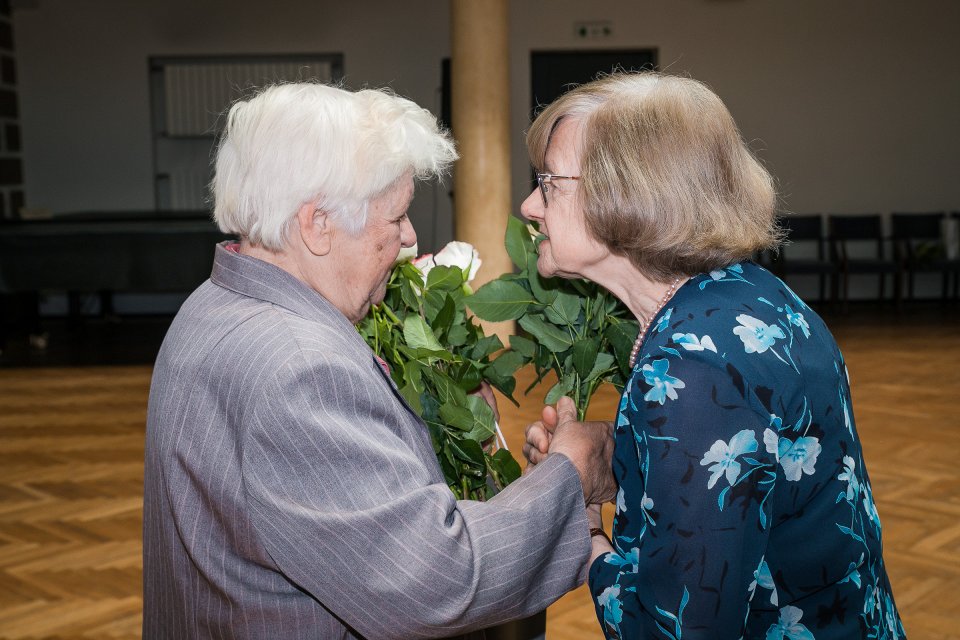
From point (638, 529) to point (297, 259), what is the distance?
568mm

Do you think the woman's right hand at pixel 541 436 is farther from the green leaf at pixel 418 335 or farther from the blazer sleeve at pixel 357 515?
the blazer sleeve at pixel 357 515

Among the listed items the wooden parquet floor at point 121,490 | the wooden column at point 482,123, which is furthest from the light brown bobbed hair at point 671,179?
the wooden column at point 482,123

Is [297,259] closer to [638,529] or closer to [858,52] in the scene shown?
[638,529]

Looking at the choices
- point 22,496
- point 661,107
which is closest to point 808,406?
point 661,107

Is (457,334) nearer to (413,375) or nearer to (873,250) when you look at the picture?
(413,375)

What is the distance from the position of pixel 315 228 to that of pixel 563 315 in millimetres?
464

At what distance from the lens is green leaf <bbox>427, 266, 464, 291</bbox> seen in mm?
1497

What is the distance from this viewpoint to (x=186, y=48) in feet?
33.6

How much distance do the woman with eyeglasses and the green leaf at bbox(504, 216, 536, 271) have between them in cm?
17

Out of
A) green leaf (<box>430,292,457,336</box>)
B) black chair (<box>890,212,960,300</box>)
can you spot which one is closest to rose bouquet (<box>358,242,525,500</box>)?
green leaf (<box>430,292,457,336</box>)

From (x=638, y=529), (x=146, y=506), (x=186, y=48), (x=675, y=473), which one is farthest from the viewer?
(x=186, y=48)

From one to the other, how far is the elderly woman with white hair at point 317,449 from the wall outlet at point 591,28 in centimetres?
964

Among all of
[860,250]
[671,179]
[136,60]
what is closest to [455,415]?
[671,179]

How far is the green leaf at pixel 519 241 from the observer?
154 centimetres
